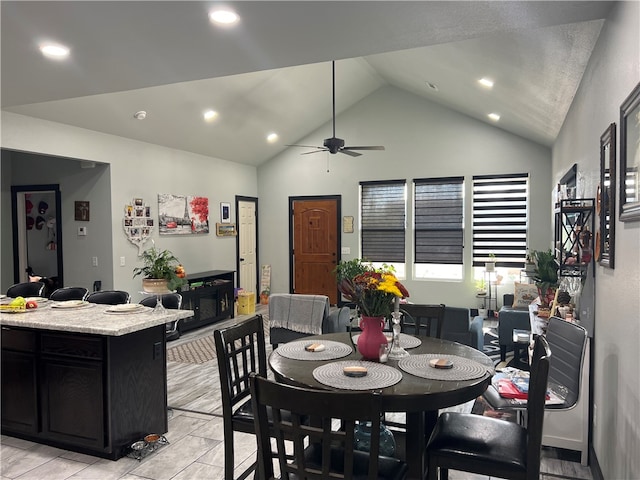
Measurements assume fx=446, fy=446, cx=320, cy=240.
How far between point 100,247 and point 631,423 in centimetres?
600

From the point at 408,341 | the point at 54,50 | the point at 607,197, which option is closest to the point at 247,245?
the point at 54,50

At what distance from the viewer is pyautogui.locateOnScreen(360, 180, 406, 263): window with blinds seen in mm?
8109

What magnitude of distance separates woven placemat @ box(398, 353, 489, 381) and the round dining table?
0.7 inches

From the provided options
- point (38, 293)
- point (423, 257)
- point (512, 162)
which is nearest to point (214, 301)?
point (38, 293)

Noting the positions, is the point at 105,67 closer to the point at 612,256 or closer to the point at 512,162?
the point at 612,256

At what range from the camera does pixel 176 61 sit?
3.18m

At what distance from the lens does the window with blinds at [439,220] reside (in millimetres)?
7703

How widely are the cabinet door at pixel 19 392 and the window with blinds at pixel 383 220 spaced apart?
19.5 feet

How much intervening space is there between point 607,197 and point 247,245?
23.7 ft

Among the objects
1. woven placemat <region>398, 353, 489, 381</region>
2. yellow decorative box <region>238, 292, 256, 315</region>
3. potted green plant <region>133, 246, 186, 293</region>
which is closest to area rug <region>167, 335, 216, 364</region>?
potted green plant <region>133, 246, 186, 293</region>

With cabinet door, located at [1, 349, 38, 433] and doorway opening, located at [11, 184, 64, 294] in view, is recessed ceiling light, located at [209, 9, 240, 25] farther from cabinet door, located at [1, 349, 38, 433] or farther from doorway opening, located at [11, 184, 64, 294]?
doorway opening, located at [11, 184, 64, 294]

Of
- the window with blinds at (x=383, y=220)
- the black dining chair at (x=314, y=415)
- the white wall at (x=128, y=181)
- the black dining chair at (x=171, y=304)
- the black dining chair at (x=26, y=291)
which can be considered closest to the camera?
the black dining chair at (x=314, y=415)

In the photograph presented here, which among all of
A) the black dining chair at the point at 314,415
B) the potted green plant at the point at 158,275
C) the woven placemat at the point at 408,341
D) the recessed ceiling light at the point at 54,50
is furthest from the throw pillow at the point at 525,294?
the recessed ceiling light at the point at 54,50

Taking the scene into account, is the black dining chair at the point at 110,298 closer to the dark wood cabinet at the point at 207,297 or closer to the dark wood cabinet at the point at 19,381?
the dark wood cabinet at the point at 19,381
